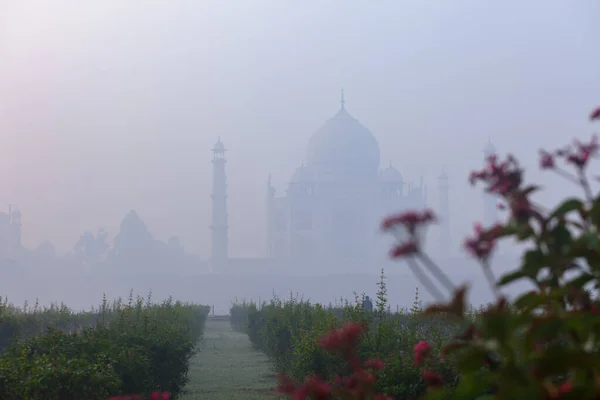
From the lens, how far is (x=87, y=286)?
59.7 metres

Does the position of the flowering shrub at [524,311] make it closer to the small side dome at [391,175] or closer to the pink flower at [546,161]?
the pink flower at [546,161]

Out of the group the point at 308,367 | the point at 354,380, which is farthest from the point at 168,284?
the point at 354,380

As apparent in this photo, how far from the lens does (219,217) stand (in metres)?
62.1

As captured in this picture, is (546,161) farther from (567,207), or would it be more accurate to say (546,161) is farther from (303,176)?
(303,176)

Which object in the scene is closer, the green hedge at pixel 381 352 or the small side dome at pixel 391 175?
the green hedge at pixel 381 352

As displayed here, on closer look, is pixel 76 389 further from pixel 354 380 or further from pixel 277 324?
pixel 277 324

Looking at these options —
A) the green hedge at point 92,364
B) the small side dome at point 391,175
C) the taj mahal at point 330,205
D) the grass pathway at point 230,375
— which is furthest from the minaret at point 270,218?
the green hedge at point 92,364

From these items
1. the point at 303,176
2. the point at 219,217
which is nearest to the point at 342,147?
the point at 303,176

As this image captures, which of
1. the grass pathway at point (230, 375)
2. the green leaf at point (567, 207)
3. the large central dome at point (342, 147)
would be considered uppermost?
the large central dome at point (342, 147)

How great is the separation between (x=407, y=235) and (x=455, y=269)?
61.7 meters

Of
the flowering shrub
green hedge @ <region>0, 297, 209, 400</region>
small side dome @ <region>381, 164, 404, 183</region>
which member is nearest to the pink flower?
the flowering shrub

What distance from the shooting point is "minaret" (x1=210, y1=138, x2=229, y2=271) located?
61.8 metres

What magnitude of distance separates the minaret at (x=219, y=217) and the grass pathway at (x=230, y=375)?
141 ft

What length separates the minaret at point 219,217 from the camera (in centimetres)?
6181
